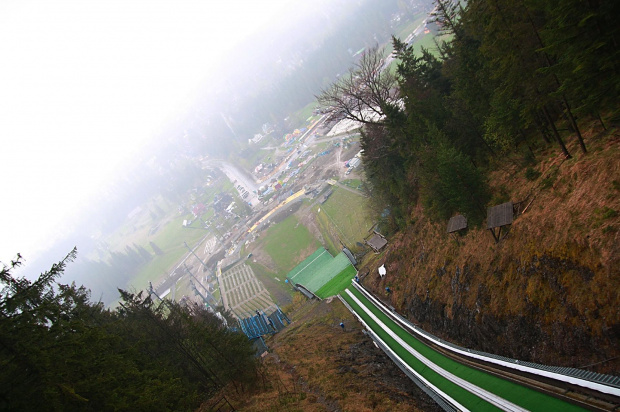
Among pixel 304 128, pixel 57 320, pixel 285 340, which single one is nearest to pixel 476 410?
pixel 57 320

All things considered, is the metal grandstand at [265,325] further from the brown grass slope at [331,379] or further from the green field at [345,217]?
the green field at [345,217]

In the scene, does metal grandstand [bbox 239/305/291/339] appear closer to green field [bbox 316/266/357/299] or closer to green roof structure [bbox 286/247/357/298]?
green roof structure [bbox 286/247/357/298]

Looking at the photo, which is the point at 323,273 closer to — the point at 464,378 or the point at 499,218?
the point at 464,378

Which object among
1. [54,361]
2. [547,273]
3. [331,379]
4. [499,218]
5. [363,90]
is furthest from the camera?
[363,90]

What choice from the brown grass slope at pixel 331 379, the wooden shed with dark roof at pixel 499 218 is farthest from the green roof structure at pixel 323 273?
the wooden shed with dark roof at pixel 499 218

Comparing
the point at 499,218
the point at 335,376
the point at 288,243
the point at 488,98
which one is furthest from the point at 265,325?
the point at 488,98

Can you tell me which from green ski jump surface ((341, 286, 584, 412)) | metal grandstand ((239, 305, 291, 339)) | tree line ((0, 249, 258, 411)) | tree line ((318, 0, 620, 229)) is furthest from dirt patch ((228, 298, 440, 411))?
tree line ((318, 0, 620, 229))
